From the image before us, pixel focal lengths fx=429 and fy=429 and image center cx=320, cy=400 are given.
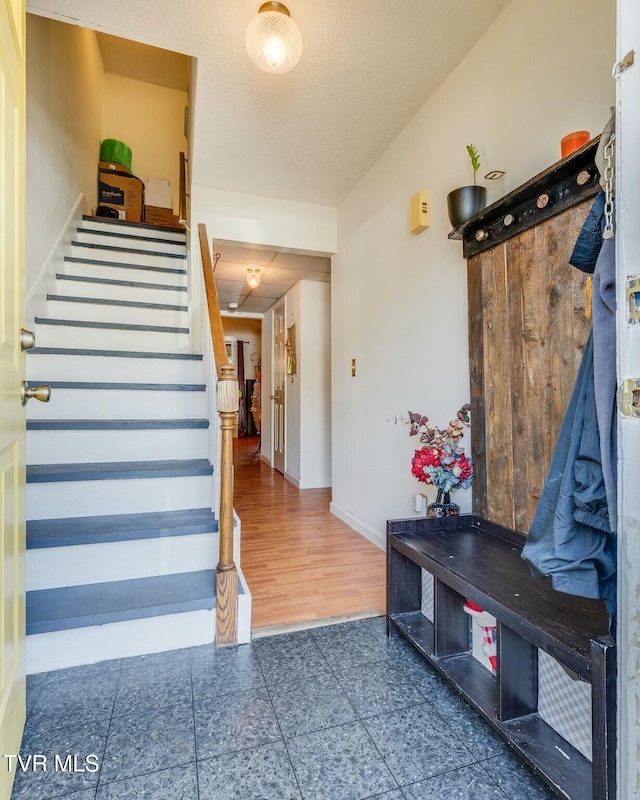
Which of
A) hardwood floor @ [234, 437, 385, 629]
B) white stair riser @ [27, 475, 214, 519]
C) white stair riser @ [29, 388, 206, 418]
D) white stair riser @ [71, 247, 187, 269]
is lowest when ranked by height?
hardwood floor @ [234, 437, 385, 629]

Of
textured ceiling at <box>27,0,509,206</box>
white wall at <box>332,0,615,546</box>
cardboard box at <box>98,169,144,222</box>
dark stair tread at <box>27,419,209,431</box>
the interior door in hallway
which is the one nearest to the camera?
white wall at <box>332,0,615,546</box>

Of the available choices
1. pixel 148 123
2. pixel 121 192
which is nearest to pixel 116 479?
pixel 121 192

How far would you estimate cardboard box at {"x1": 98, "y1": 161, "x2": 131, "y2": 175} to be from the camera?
4750 millimetres

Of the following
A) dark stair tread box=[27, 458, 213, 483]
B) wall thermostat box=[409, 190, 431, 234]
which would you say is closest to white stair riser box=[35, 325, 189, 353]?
dark stair tread box=[27, 458, 213, 483]

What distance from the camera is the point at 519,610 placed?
113 cm

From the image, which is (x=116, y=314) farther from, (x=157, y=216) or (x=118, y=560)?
(x=157, y=216)

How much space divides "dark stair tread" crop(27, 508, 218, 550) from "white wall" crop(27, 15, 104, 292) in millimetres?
1651

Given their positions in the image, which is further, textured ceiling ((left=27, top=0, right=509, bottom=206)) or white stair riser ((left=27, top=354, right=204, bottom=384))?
white stair riser ((left=27, top=354, right=204, bottom=384))

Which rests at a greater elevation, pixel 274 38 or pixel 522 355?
pixel 274 38

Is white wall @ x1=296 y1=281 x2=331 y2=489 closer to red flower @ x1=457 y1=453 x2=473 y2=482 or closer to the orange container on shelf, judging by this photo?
red flower @ x1=457 y1=453 x2=473 y2=482

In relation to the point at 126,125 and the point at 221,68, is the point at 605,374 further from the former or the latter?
the point at 126,125

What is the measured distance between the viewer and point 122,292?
11.1ft

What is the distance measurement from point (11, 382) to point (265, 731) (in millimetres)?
1232

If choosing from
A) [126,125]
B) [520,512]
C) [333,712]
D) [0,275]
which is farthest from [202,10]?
[126,125]
